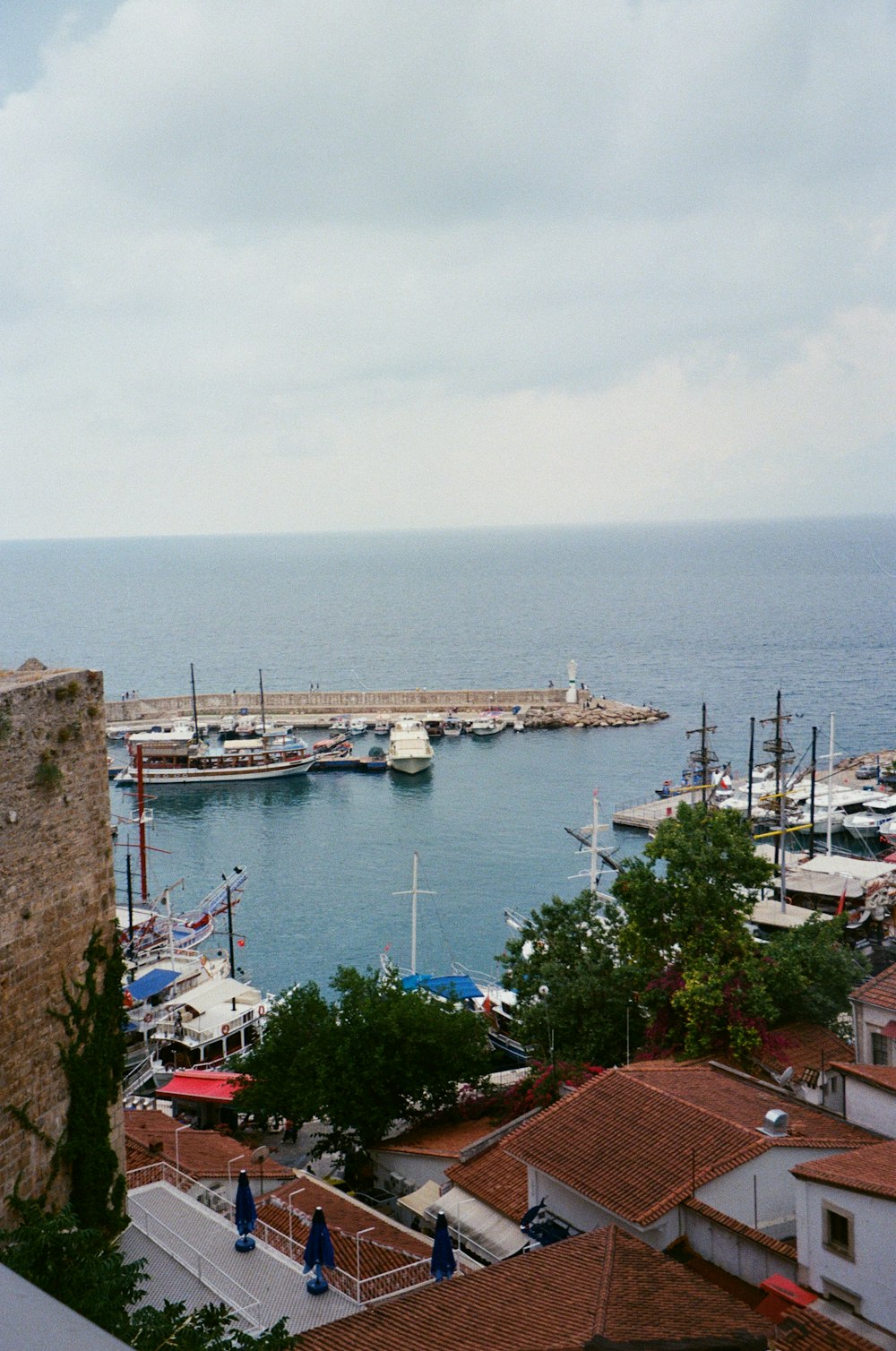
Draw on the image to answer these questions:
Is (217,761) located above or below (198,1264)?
below

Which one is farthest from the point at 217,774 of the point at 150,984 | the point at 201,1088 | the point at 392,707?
the point at 201,1088

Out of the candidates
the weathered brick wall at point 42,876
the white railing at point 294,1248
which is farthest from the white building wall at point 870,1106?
the weathered brick wall at point 42,876

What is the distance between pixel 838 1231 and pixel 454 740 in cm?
6548

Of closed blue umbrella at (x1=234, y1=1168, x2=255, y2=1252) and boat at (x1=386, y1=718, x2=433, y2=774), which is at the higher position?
closed blue umbrella at (x1=234, y1=1168, x2=255, y2=1252)

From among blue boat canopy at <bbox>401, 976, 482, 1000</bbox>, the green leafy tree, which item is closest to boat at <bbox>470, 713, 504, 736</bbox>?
blue boat canopy at <bbox>401, 976, 482, 1000</bbox>

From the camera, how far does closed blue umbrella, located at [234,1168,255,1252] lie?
43.2 feet

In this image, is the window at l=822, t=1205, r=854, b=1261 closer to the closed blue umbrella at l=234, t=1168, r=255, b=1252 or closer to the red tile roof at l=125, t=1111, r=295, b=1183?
the closed blue umbrella at l=234, t=1168, r=255, b=1252

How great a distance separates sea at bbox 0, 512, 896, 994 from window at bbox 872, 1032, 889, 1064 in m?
20.0

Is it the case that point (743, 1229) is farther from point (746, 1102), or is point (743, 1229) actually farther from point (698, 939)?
point (698, 939)

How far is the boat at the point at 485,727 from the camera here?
3036 inches

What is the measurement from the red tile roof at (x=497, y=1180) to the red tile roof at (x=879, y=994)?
5.46 m

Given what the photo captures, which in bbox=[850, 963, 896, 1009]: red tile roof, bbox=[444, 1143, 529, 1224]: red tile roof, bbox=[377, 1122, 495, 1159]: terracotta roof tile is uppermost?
bbox=[850, 963, 896, 1009]: red tile roof

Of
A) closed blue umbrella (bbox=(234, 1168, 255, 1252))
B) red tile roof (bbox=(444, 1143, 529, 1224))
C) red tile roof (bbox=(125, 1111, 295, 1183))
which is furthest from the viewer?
red tile roof (bbox=(125, 1111, 295, 1183))

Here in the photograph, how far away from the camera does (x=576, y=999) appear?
21344 millimetres
